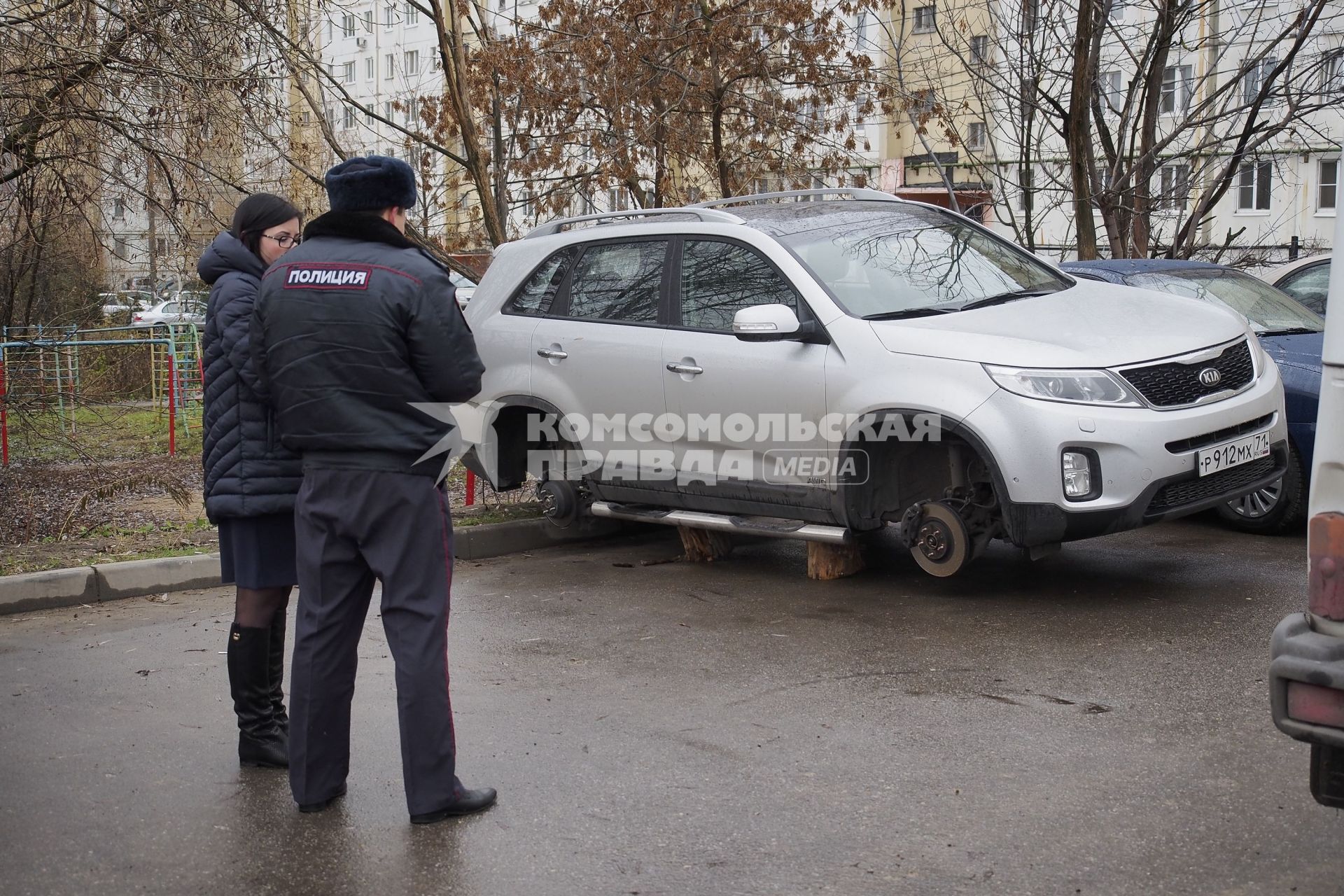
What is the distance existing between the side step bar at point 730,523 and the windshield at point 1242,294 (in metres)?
3.22

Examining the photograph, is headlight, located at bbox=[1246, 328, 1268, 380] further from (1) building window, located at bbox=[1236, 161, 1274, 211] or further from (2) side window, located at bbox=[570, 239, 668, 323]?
(1) building window, located at bbox=[1236, 161, 1274, 211]

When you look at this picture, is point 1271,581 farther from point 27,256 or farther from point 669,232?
point 27,256

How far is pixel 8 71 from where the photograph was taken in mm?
8031

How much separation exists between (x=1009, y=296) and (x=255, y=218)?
3830mm

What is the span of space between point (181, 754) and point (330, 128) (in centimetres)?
891

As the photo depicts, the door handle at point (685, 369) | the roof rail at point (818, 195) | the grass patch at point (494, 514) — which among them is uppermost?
the roof rail at point (818, 195)

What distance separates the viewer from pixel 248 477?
430cm

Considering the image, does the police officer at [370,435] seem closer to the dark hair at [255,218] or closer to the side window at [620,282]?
the dark hair at [255,218]

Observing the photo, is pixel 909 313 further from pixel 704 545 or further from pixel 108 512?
pixel 108 512

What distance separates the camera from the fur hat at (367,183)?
3906 mm

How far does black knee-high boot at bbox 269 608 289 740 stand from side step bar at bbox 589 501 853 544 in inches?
109

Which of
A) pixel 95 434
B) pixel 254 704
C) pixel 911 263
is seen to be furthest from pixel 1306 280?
pixel 95 434

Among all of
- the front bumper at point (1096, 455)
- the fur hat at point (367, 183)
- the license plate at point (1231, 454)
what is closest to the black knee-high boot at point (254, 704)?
the fur hat at point (367, 183)

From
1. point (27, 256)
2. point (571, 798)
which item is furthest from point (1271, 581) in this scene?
point (27, 256)
